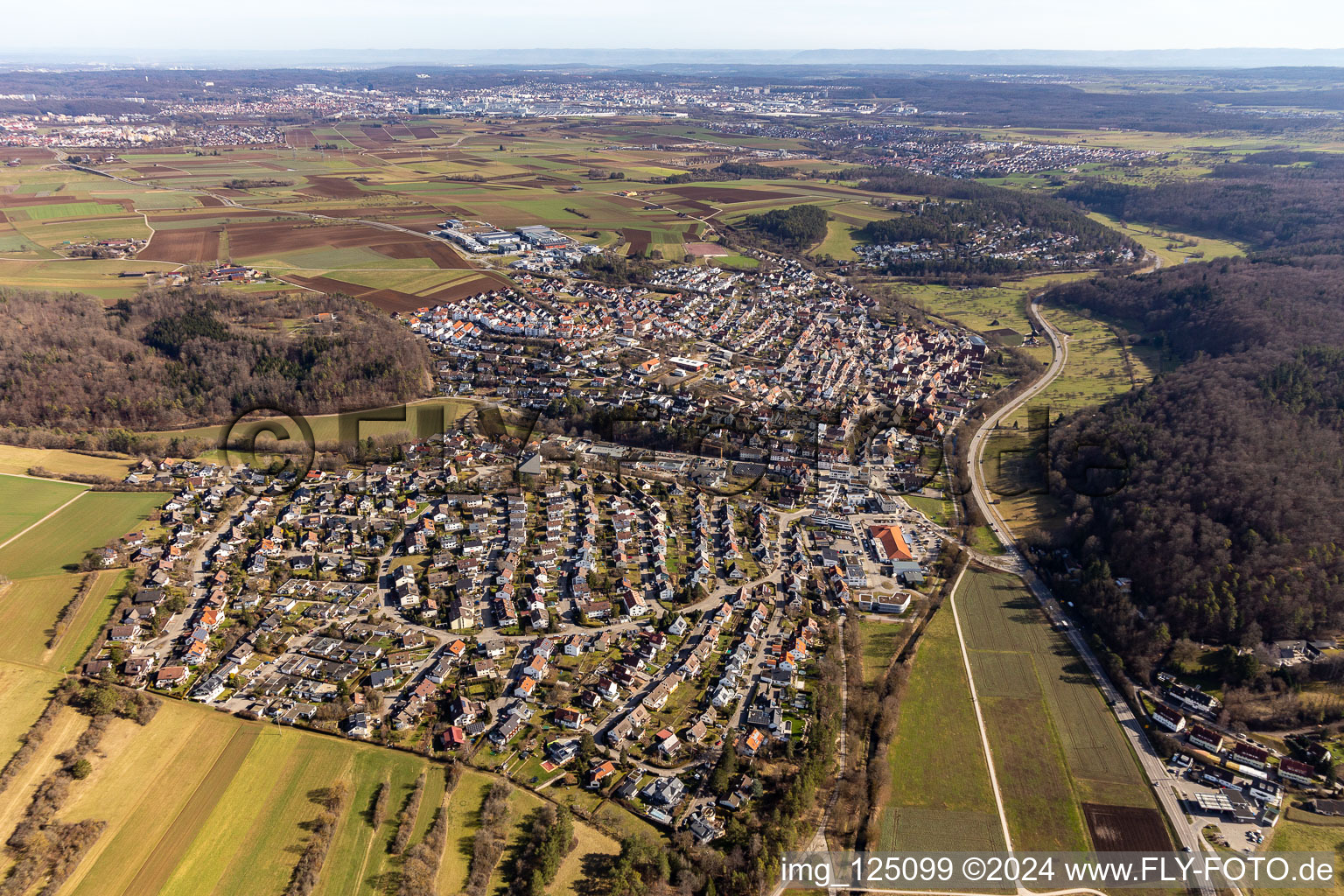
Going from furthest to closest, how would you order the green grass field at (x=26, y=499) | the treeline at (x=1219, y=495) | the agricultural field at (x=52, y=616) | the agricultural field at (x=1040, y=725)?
the green grass field at (x=26, y=499)
the treeline at (x=1219, y=495)
the agricultural field at (x=52, y=616)
the agricultural field at (x=1040, y=725)

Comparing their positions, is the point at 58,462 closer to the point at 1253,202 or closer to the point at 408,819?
the point at 408,819

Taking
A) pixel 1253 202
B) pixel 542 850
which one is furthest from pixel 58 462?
pixel 1253 202

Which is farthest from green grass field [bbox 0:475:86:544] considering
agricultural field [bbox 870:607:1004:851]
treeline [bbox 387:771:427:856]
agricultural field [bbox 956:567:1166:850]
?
agricultural field [bbox 956:567:1166:850]

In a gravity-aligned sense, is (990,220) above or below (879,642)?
above

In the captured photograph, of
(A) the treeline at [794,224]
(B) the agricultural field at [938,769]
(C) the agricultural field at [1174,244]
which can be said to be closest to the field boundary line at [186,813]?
(B) the agricultural field at [938,769]

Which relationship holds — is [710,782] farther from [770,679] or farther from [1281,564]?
[1281,564]

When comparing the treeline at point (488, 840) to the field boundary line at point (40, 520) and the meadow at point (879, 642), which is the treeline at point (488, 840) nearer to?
the meadow at point (879, 642)

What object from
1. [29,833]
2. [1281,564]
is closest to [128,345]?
[29,833]
